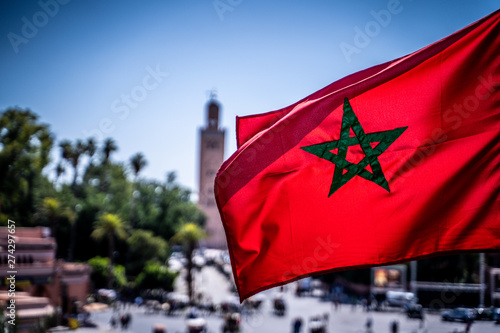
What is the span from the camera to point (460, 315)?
6566mm

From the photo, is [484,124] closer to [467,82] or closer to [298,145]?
[467,82]

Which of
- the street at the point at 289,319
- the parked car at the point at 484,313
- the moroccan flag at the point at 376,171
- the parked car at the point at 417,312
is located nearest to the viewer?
the moroccan flag at the point at 376,171

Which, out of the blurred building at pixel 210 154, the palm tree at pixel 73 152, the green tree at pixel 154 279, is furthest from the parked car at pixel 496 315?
the blurred building at pixel 210 154

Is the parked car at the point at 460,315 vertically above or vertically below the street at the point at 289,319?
above

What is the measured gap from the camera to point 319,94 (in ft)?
17.7

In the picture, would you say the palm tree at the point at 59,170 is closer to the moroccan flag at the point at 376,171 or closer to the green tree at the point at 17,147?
the green tree at the point at 17,147

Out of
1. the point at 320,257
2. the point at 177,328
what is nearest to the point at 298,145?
the point at 320,257

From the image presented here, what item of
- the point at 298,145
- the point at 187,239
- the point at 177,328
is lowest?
the point at 177,328

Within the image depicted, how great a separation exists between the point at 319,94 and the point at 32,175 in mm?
37122

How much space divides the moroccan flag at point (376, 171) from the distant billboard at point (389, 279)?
33.6 m

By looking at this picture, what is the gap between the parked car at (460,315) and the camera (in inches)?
225

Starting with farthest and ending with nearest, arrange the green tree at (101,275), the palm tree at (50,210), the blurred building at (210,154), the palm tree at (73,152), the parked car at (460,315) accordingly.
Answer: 1. the blurred building at (210,154)
2. the palm tree at (73,152)
3. the green tree at (101,275)
4. the palm tree at (50,210)
5. the parked car at (460,315)

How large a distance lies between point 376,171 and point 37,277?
2206 cm

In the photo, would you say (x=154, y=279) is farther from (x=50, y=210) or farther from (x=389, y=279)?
(x=389, y=279)
